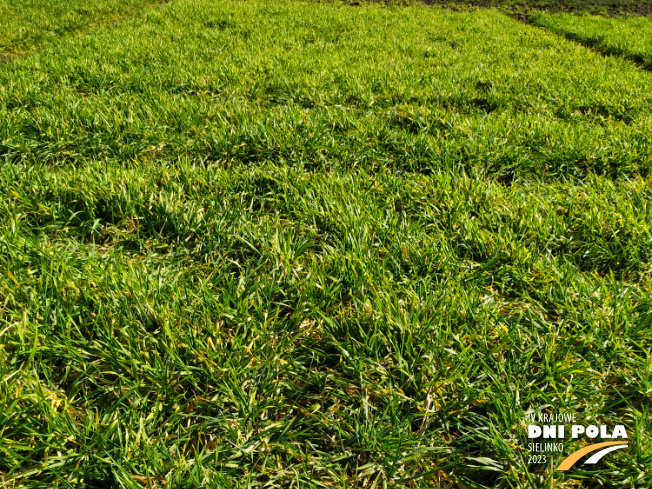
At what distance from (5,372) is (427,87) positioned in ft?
15.4

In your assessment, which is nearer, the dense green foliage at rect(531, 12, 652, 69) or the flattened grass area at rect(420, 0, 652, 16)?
the dense green foliage at rect(531, 12, 652, 69)

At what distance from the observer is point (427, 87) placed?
4.59 metres

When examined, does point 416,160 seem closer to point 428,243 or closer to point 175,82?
point 428,243

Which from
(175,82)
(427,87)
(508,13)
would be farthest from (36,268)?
(508,13)

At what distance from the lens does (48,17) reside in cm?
883

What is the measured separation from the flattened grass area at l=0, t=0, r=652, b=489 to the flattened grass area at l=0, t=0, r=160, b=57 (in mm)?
4577

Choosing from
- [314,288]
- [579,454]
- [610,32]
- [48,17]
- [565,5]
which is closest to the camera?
[579,454]

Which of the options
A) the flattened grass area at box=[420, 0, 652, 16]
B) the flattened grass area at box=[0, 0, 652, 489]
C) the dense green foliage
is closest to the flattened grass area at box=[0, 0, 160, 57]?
the flattened grass area at box=[0, 0, 652, 489]

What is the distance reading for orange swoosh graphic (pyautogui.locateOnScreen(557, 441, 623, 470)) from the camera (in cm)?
128

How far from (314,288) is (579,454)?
1.22 metres
